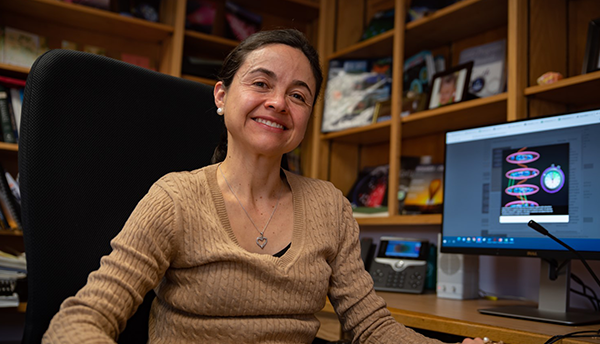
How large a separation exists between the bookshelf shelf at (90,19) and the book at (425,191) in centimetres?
141

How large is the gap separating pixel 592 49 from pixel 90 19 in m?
2.13

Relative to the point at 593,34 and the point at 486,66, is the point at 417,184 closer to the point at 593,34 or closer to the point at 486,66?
the point at 486,66

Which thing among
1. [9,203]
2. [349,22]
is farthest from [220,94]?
[349,22]

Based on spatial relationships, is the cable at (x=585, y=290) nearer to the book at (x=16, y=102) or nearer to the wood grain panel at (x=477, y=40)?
the wood grain panel at (x=477, y=40)

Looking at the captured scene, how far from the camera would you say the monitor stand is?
1261 millimetres

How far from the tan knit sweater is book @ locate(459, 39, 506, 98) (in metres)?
1.21

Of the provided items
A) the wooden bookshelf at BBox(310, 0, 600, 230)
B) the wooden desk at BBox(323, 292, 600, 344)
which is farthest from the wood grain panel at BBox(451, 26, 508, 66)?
the wooden desk at BBox(323, 292, 600, 344)

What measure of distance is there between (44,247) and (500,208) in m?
1.15

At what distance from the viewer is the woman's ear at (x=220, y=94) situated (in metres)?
1.19

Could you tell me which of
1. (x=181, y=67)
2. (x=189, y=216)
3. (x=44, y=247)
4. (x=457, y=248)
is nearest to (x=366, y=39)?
(x=181, y=67)

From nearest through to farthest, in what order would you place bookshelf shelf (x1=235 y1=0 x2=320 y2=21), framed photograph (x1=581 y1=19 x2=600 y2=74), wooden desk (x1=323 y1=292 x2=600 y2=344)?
wooden desk (x1=323 y1=292 x2=600 y2=344)
framed photograph (x1=581 y1=19 x2=600 y2=74)
bookshelf shelf (x1=235 y1=0 x2=320 y2=21)

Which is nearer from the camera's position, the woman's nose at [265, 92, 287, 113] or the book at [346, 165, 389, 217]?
the woman's nose at [265, 92, 287, 113]

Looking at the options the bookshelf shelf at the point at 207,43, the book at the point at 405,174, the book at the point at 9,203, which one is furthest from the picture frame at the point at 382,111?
the book at the point at 9,203

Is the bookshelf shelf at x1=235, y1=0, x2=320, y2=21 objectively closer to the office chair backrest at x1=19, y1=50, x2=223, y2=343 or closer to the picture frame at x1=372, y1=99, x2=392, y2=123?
the picture frame at x1=372, y1=99, x2=392, y2=123
